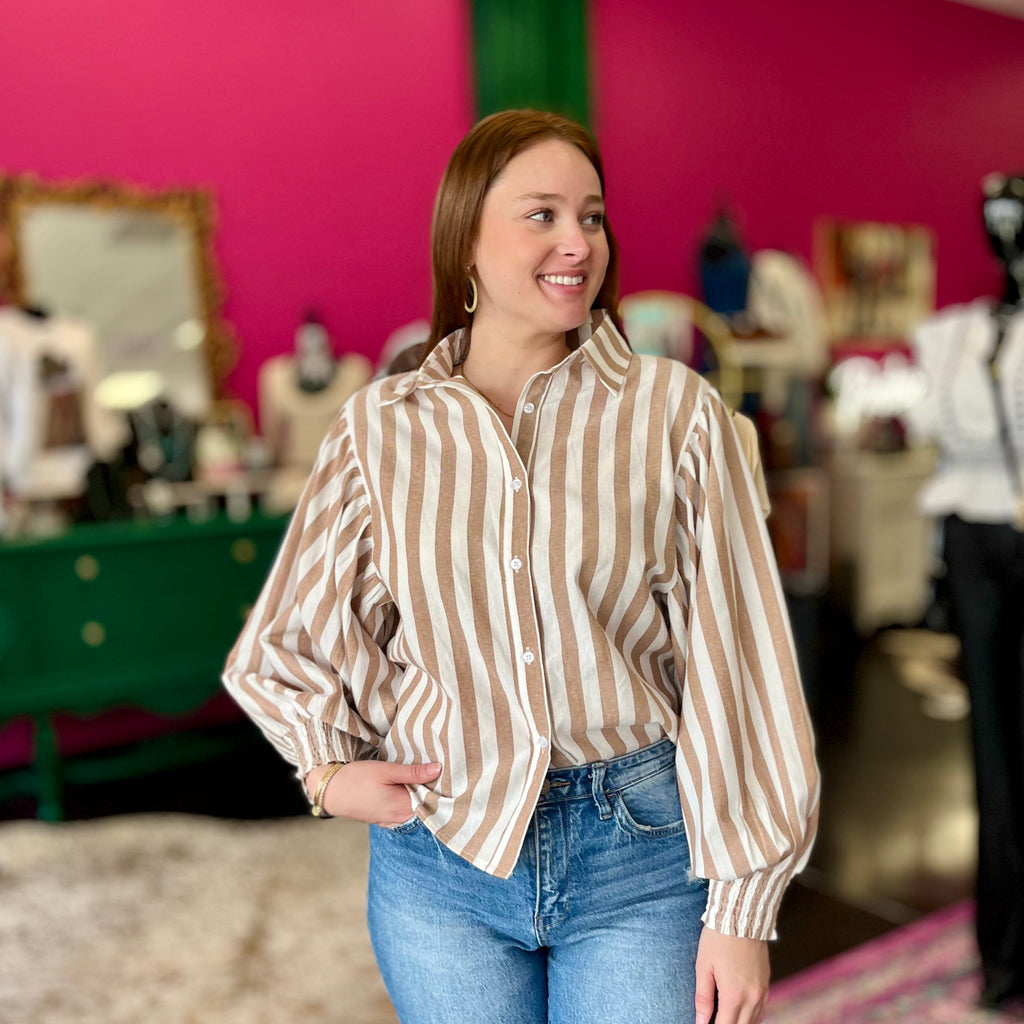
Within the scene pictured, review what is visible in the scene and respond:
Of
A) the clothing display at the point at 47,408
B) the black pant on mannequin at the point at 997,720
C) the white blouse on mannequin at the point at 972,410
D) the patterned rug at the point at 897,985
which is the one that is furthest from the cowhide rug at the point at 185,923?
the white blouse on mannequin at the point at 972,410

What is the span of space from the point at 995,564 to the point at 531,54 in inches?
147

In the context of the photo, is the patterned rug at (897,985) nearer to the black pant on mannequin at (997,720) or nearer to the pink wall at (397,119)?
the black pant on mannequin at (997,720)

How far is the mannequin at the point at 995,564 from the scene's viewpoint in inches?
92.0

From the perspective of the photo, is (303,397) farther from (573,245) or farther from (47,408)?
(573,245)

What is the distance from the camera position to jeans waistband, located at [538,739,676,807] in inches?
41.8

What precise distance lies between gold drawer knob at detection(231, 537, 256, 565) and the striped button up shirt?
2964 millimetres

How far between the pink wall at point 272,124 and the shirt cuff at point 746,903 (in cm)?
390

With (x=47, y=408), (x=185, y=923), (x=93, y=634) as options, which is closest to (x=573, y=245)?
(x=185, y=923)

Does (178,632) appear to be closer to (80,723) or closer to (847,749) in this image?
(80,723)

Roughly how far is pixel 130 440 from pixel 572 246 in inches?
135

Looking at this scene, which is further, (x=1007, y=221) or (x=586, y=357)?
(x=1007, y=221)

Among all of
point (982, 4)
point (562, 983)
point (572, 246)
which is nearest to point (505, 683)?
point (562, 983)

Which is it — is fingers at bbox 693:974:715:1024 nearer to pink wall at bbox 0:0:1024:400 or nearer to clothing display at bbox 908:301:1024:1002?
clothing display at bbox 908:301:1024:1002

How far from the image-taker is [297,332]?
4699mm
